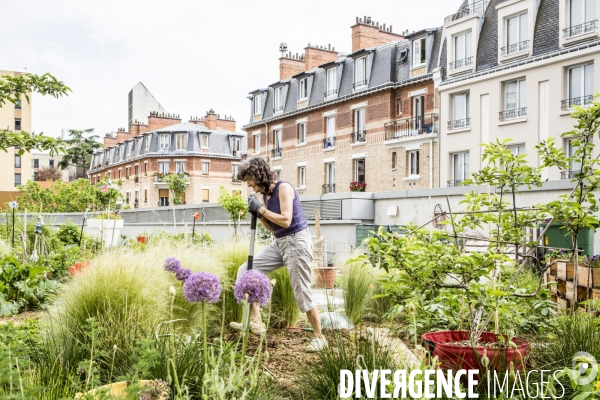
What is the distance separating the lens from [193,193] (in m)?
52.4

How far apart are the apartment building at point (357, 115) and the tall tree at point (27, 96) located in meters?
22.5

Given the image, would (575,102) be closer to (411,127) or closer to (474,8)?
(474,8)

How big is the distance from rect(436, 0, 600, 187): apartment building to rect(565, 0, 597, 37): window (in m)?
Answer: 0.03

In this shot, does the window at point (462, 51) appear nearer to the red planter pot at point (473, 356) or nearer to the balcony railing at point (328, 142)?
the balcony railing at point (328, 142)

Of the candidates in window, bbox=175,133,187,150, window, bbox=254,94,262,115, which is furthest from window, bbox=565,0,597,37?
window, bbox=175,133,187,150

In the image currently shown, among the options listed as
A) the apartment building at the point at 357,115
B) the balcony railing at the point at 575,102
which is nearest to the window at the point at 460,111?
the apartment building at the point at 357,115

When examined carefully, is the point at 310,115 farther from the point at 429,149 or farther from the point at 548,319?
the point at 548,319

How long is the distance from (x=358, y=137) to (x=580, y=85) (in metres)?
12.3

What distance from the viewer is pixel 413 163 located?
1101 inches

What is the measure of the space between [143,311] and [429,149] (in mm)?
23976

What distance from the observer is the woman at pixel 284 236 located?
462 centimetres

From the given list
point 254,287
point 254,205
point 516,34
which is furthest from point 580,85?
point 254,287

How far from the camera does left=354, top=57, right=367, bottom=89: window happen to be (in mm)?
31219

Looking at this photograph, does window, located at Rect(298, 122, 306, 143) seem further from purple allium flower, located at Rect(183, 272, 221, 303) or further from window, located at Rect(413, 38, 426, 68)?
purple allium flower, located at Rect(183, 272, 221, 303)
